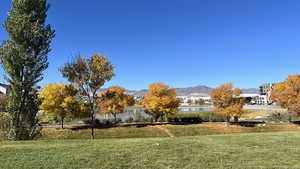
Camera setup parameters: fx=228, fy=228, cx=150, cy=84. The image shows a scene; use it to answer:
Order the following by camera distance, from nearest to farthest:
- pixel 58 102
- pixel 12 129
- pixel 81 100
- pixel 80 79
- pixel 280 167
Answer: pixel 280 167, pixel 12 129, pixel 80 79, pixel 81 100, pixel 58 102

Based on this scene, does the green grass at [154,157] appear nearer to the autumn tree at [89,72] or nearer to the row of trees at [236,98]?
the autumn tree at [89,72]

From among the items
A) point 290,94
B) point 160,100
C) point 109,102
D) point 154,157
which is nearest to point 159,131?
point 160,100

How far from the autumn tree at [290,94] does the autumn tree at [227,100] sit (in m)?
6.41

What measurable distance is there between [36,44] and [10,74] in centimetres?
223

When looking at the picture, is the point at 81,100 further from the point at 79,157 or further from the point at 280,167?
the point at 280,167

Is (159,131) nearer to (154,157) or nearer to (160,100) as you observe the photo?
(160,100)

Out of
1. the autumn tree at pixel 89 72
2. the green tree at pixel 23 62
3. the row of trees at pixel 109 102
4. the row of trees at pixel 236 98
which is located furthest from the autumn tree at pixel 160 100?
the green tree at pixel 23 62

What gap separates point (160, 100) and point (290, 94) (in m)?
19.6

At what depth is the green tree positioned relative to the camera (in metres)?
12.6

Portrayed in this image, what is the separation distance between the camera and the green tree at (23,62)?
496 inches

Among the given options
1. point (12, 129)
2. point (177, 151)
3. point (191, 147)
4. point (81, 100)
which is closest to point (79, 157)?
point (177, 151)

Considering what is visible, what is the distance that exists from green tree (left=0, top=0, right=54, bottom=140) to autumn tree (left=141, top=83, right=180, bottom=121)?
23.0 metres

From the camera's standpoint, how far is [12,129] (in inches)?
486

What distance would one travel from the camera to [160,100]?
35.0 meters
